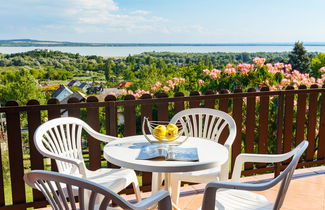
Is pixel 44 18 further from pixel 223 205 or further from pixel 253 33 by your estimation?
pixel 223 205

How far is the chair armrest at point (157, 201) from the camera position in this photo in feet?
4.09

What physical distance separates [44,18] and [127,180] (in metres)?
17.9

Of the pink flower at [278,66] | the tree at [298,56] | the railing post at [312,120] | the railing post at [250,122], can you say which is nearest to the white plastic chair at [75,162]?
the railing post at [250,122]

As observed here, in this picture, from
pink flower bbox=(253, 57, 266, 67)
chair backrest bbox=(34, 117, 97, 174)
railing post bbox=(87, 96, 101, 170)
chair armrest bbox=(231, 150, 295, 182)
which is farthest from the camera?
pink flower bbox=(253, 57, 266, 67)

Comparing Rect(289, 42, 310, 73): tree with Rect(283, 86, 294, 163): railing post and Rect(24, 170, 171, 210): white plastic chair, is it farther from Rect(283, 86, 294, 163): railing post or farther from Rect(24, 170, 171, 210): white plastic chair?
Rect(24, 170, 171, 210): white plastic chair

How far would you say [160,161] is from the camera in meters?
1.85

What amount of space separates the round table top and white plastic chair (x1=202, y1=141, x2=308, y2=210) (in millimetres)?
171

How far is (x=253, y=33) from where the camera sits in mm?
19312

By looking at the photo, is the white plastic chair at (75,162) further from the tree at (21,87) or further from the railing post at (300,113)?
the tree at (21,87)

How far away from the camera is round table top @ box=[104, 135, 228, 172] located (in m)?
1.79

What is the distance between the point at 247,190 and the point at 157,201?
44 centimetres

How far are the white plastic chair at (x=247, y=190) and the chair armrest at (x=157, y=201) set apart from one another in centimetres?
24

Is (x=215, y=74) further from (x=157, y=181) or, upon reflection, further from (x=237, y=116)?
(x=157, y=181)

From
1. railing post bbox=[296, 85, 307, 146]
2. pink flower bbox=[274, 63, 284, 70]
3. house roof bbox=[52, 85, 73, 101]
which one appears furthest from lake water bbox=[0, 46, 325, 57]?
railing post bbox=[296, 85, 307, 146]
